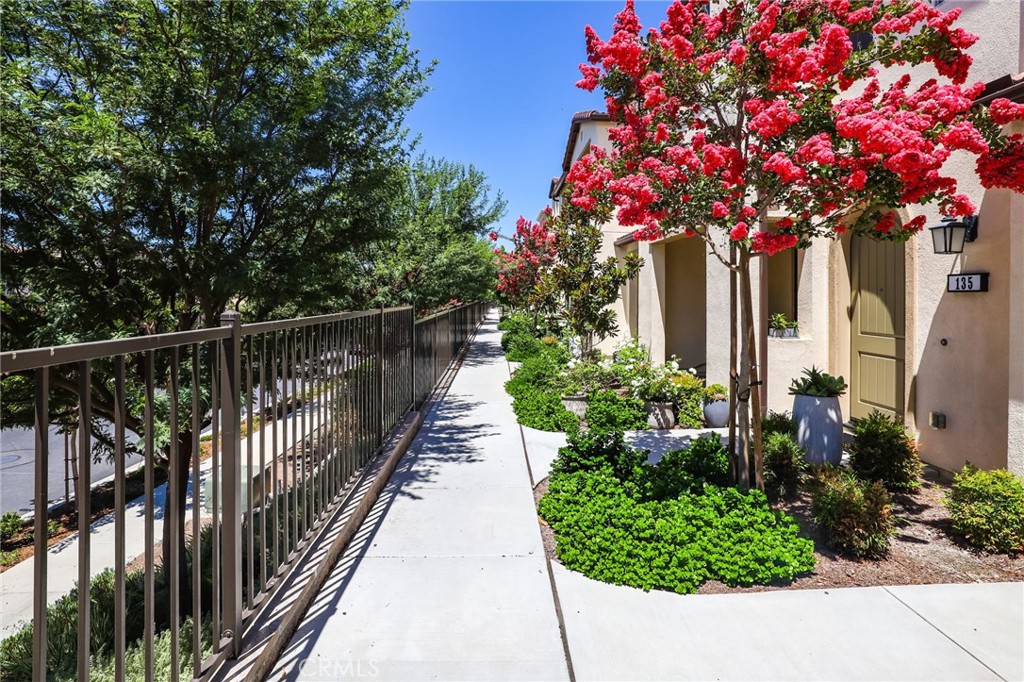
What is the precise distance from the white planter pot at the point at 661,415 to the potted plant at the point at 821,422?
6.54 feet

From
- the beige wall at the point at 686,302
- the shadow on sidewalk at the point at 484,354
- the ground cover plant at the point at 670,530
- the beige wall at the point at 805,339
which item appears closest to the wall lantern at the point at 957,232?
the beige wall at the point at 805,339

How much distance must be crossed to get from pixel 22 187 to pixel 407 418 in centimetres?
467

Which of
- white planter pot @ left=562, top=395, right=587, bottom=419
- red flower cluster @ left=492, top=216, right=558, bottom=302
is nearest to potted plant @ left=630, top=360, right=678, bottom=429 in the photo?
white planter pot @ left=562, top=395, right=587, bottom=419

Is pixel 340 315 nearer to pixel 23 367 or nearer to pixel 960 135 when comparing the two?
pixel 23 367

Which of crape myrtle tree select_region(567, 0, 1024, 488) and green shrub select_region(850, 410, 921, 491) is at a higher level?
crape myrtle tree select_region(567, 0, 1024, 488)

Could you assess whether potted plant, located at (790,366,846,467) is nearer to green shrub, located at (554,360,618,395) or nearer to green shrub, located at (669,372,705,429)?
green shrub, located at (669,372,705,429)

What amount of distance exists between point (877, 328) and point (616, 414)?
3272 millimetres

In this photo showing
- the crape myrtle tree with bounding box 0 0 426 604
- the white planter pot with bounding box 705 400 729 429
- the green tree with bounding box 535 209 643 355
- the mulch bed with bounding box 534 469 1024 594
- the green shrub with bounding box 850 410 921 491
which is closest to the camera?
the mulch bed with bounding box 534 469 1024 594

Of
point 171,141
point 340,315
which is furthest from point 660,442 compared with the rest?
point 171,141

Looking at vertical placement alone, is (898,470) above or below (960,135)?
below

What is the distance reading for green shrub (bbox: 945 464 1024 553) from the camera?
11.8 feet

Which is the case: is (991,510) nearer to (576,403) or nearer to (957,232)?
(957,232)

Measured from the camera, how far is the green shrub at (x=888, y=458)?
15.8ft

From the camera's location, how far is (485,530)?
13.8ft
